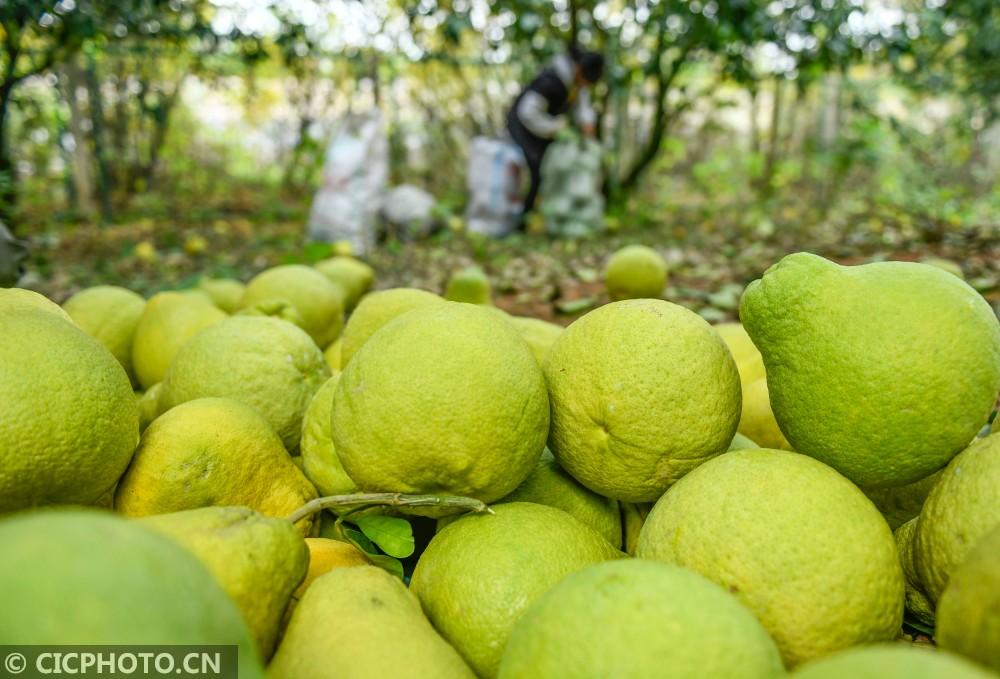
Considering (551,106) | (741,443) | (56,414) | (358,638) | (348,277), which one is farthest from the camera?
(551,106)

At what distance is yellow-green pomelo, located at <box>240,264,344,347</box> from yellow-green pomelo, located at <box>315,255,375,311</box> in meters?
0.46

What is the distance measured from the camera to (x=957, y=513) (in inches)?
39.7

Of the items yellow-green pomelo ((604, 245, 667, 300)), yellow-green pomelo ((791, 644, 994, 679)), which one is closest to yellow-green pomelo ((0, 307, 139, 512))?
yellow-green pomelo ((791, 644, 994, 679))

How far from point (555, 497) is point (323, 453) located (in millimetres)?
464

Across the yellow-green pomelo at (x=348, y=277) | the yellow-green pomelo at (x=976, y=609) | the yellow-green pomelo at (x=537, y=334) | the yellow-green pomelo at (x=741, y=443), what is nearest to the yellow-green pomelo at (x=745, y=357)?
the yellow-green pomelo at (x=741, y=443)

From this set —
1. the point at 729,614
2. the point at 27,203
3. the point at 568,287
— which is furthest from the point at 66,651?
the point at 27,203

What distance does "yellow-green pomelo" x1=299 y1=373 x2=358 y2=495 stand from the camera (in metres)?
1.38

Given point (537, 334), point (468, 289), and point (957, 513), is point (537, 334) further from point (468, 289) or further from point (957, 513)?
point (957, 513)

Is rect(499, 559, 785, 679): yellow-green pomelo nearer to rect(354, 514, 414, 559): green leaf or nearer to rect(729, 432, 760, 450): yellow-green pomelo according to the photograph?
rect(354, 514, 414, 559): green leaf

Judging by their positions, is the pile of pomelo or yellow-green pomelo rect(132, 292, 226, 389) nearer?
the pile of pomelo

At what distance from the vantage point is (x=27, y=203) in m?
7.74

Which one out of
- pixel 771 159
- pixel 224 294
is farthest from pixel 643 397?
pixel 771 159

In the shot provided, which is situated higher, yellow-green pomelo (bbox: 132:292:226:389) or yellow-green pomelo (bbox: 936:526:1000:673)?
yellow-green pomelo (bbox: 132:292:226:389)

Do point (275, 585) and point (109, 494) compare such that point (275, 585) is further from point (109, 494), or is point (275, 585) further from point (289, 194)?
point (289, 194)
